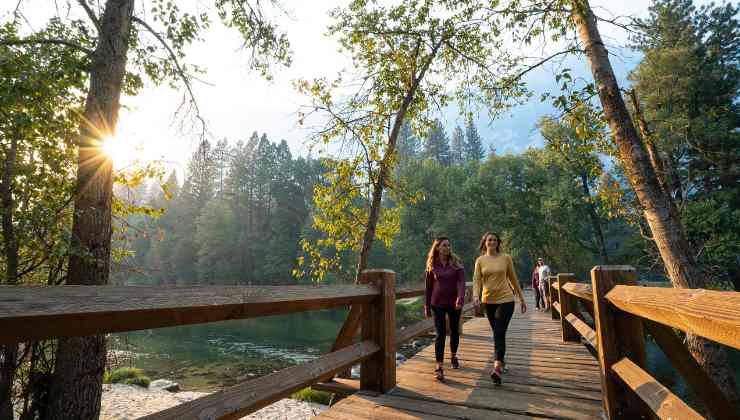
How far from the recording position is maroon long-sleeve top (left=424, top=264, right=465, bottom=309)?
5086 millimetres

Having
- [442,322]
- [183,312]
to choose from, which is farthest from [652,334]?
[183,312]

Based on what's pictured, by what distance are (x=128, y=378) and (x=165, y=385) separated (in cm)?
195

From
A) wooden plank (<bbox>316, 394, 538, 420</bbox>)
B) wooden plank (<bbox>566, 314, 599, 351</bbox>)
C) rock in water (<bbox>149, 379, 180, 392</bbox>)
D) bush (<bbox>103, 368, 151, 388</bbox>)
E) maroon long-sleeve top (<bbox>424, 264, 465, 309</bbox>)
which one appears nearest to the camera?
wooden plank (<bbox>316, 394, 538, 420</bbox>)

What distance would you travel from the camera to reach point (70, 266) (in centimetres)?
573

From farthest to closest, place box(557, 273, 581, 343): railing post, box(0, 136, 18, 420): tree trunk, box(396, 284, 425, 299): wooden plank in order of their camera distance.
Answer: box(557, 273, 581, 343): railing post → box(396, 284, 425, 299): wooden plank → box(0, 136, 18, 420): tree trunk

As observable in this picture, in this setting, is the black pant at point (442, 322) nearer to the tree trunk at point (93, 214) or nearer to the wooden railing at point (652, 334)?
the wooden railing at point (652, 334)

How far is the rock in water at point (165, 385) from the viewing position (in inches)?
532

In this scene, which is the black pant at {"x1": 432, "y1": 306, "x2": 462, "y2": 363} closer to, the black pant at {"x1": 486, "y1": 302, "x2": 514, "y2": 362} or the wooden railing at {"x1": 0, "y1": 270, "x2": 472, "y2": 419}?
the black pant at {"x1": 486, "y1": 302, "x2": 514, "y2": 362}

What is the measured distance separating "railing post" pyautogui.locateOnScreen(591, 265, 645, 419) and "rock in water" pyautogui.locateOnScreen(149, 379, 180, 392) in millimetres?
14877

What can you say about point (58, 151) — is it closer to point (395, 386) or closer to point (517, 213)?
point (395, 386)

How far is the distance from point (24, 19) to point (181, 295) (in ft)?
26.0

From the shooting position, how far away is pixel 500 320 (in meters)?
4.96

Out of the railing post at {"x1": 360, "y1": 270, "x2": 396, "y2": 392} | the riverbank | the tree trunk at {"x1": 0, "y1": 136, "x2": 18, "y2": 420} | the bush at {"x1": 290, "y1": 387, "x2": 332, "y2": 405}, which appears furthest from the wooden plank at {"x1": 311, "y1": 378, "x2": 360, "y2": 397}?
the bush at {"x1": 290, "y1": 387, "x2": 332, "y2": 405}

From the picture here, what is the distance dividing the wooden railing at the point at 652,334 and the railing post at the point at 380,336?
2056mm
